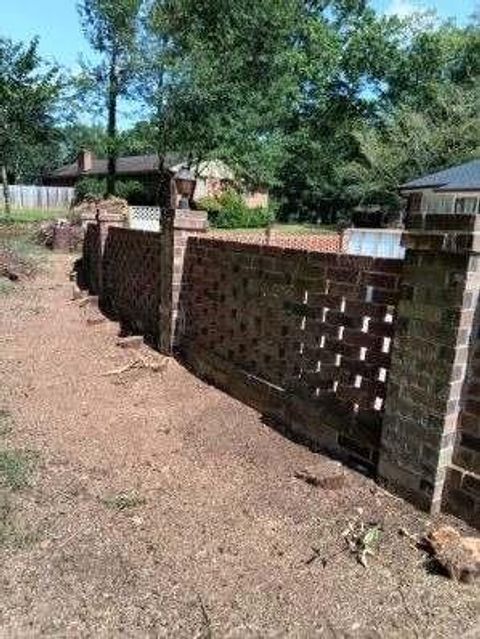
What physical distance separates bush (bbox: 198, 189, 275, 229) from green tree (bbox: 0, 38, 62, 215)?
765 cm

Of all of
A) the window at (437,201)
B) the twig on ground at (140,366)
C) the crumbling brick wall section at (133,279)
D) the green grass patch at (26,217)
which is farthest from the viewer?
the green grass patch at (26,217)

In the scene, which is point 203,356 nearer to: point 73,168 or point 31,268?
point 31,268

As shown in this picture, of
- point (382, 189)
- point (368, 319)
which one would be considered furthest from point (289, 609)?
point (382, 189)

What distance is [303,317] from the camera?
14.1ft

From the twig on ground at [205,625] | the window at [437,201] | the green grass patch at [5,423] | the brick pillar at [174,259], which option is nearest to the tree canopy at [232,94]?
the window at [437,201]

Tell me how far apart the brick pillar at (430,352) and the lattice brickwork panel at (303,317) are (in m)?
0.21

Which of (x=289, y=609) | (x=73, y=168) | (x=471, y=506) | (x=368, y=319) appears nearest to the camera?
(x=289, y=609)

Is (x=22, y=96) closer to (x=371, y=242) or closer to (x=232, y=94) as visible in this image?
(x=232, y=94)

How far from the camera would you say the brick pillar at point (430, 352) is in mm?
3043

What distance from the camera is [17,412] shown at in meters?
4.68

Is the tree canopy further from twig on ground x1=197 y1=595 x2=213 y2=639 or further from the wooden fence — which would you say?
twig on ground x1=197 y1=595 x2=213 y2=639

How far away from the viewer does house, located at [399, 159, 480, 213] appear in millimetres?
16303

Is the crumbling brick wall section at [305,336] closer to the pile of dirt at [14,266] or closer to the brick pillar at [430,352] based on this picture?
the brick pillar at [430,352]

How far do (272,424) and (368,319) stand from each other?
121 cm
